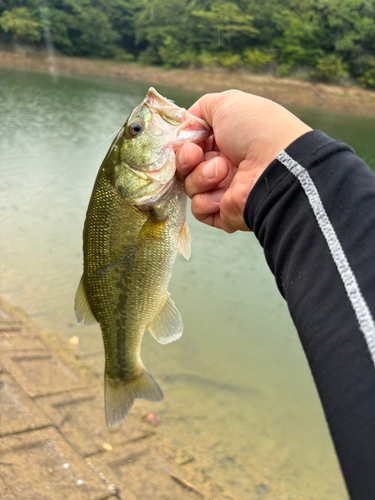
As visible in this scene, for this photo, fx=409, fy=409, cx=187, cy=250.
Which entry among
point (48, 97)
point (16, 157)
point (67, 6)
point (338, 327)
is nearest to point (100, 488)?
point (338, 327)

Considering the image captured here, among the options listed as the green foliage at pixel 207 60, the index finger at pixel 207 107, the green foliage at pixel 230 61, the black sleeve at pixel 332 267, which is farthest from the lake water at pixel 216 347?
the green foliage at pixel 207 60

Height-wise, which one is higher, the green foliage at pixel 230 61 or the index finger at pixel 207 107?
the index finger at pixel 207 107

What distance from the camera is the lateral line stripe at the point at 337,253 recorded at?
0.91m

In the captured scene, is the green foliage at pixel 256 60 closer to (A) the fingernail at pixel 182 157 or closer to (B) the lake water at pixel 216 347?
(B) the lake water at pixel 216 347

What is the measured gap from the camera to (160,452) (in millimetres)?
3324

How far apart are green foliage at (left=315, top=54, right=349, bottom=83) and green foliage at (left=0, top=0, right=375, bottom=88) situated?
82 mm

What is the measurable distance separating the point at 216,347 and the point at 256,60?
1370 inches

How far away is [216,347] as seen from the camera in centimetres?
491

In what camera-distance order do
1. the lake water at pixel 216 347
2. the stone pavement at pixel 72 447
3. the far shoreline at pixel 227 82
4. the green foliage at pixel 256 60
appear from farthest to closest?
the green foliage at pixel 256 60, the far shoreline at pixel 227 82, the lake water at pixel 216 347, the stone pavement at pixel 72 447

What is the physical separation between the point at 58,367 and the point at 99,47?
155 ft

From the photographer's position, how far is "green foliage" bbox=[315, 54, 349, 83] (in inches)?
1318

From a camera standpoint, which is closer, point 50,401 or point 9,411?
point 9,411

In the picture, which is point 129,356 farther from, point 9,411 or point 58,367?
point 58,367

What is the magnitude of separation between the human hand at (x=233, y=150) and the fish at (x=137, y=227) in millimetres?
84
